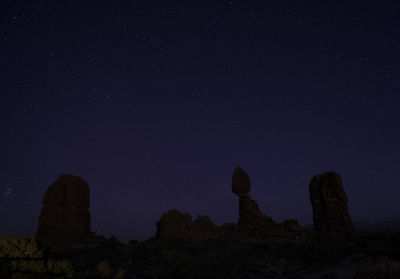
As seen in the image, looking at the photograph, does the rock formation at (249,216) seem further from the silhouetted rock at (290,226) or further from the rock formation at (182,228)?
the rock formation at (182,228)

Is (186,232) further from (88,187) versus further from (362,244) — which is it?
(362,244)

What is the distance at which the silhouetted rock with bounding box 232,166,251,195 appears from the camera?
37.7 metres

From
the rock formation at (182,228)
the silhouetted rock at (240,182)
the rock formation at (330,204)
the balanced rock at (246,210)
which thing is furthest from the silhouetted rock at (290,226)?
the rock formation at (182,228)

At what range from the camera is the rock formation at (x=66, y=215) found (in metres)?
28.3

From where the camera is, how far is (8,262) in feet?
22.4

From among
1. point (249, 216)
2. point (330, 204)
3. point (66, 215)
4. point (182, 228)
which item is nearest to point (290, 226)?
point (249, 216)

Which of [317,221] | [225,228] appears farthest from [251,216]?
[317,221]

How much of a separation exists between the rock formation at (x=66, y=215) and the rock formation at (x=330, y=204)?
91.6 ft

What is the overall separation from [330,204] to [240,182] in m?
12.0

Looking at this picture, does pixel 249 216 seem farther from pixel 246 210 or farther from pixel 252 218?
pixel 246 210

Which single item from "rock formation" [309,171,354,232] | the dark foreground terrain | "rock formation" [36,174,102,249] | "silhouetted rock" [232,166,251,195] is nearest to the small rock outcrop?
"rock formation" [36,174,102,249]

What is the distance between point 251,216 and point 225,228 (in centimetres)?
450

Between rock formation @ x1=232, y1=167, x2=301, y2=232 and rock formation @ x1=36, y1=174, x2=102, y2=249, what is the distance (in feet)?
61.8

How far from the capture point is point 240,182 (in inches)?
1499
